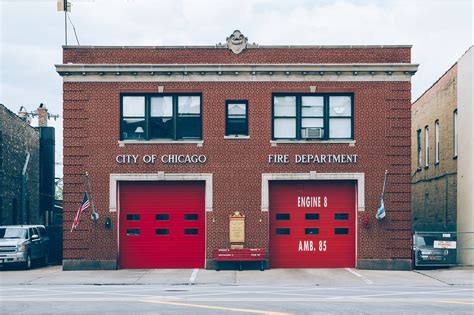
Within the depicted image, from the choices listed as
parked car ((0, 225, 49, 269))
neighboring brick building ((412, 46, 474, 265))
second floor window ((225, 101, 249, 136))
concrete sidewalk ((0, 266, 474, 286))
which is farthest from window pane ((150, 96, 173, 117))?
neighboring brick building ((412, 46, 474, 265))

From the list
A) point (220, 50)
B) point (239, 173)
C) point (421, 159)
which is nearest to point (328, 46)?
point (220, 50)

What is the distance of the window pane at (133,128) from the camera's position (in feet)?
95.1

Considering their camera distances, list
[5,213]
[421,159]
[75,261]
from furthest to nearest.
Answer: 1. [421,159]
2. [5,213]
3. [75,261]

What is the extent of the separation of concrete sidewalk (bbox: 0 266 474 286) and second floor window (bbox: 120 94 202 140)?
5260 millimetres

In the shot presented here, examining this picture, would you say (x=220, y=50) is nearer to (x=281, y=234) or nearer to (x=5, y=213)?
(x=281, y=234)

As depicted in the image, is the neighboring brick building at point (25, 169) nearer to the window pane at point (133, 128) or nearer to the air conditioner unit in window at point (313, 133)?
the window pane at point (133, 128)

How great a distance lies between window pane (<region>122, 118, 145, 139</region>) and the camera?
29000 millimetres

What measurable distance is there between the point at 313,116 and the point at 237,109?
117 inches

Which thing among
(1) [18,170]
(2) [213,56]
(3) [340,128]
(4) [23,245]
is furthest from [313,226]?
(1) [18,170]

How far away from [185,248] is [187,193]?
2.15m

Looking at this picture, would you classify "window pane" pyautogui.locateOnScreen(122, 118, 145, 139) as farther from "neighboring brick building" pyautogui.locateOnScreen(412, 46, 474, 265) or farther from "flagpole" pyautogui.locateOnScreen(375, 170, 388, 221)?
"neighboring brick building" pyautogui.locateOnScreen(412, 46, 474, 265)

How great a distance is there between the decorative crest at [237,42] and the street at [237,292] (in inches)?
334

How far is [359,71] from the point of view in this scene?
28781mm

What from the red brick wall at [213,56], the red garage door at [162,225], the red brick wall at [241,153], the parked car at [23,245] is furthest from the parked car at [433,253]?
the parked car at [23,245]
